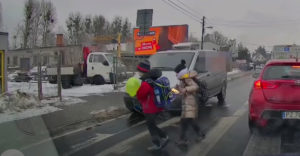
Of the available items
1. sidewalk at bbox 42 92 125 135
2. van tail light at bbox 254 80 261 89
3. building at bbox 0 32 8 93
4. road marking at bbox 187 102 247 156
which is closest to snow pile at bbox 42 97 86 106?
sidewalk at bbox 42 92 125 135

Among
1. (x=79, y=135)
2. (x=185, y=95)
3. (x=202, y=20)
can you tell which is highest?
(x=202, y=20)

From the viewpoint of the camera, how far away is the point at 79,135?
726 cm

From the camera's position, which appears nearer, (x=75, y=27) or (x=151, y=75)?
(x=151, y=75)

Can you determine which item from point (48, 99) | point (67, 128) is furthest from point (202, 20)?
point (67, 128)

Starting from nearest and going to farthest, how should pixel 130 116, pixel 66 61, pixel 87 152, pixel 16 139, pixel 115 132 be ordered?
pixel 87 152 < pixel 16 139 < pixel 115 132 < pixel 130 116 < pixel 66 61

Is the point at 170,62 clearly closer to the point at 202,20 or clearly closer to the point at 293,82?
the point at 293,82

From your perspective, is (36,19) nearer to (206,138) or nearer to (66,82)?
(66,82)

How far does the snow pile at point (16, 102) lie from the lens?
9.34 metres

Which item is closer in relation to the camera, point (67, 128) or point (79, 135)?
point (79, 135)

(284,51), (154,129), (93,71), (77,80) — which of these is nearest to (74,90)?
(77,80)

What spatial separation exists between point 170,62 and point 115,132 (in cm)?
330

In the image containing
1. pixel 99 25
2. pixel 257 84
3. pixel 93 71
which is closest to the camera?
pixel 257 84

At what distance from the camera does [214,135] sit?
7.02 meters

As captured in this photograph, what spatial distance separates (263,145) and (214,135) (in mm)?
1091
